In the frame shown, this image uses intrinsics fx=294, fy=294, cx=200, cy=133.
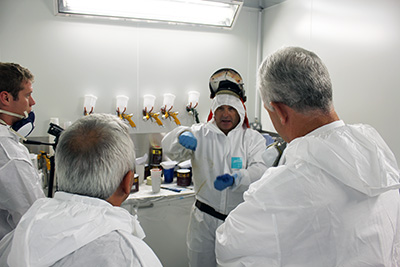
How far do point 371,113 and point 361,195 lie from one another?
1150 mm

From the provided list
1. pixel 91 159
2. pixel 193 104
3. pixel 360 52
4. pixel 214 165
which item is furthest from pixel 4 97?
pixel 360 52

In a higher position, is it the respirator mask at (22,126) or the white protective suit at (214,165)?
the respirator mask at (22,126)

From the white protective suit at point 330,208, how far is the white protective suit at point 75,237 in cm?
36

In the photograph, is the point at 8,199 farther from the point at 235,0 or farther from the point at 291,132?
the point at 235,0

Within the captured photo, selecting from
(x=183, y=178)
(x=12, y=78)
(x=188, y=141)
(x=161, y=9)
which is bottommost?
(x=183, y=178)

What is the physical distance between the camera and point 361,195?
845 millimetres

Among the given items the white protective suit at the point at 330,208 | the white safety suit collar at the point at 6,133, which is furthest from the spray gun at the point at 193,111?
the white protective suit at the point at 330,208

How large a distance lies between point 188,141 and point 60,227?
133 centimetres

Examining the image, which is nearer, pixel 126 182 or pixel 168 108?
pixel 126 182

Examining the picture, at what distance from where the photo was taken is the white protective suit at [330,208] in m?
0.83

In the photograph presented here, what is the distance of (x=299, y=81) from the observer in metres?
0.92

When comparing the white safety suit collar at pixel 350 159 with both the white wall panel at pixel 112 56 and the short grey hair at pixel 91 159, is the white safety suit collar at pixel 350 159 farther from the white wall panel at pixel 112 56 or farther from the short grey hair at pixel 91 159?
the white wall panel at pixel 112 56

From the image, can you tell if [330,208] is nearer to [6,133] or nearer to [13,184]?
[13,184]

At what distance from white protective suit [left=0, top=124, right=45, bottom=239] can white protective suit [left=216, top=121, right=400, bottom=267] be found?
97 cm
